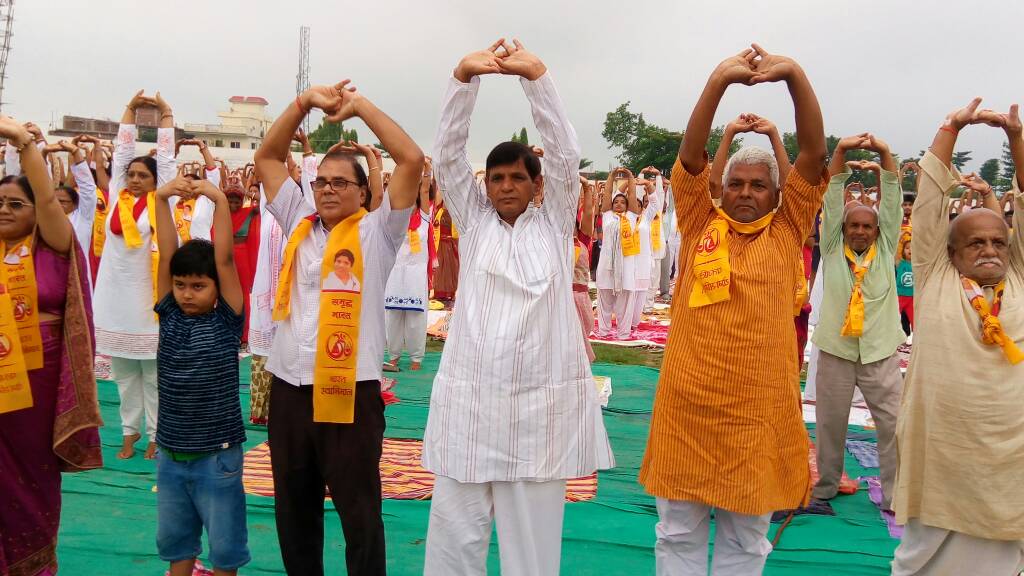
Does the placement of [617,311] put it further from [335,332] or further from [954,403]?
[335,332]

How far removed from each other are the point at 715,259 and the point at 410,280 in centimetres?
535

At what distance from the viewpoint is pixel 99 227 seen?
270 inches

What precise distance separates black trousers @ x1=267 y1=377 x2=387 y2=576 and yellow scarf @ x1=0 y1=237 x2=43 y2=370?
1060mm

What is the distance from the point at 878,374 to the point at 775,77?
2736 millimetres

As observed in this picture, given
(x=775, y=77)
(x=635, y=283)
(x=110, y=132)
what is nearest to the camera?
(x=775, y=77)

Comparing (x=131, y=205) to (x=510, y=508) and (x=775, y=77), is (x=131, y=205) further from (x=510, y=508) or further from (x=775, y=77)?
(x=775, y=77)

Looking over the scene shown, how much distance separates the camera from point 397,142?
3.03 m

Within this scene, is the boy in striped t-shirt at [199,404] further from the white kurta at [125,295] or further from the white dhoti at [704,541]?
the white kurta at [125,295]

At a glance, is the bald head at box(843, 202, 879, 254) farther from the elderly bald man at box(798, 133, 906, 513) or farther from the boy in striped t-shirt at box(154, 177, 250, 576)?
the boy in striped t-shirt at box(154, 177, 250, 576)

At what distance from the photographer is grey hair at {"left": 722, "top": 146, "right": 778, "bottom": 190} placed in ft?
9.80

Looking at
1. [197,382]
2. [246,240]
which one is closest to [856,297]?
[197,382]

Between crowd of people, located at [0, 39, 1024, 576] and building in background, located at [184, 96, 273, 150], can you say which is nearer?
crowd of people, located at [0, 39, 1024, 576]

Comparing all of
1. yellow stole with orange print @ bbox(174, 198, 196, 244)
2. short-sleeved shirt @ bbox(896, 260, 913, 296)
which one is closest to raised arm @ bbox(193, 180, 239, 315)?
yellow stole with orange print @ bbox(174, 198, 196, 244)

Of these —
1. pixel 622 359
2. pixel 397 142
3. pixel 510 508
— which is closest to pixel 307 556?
pixel 510 508
